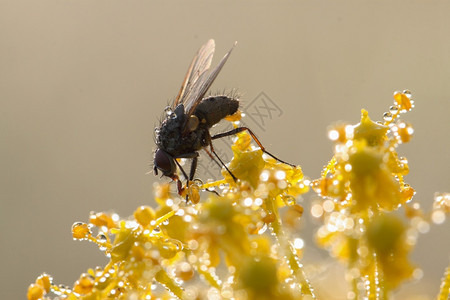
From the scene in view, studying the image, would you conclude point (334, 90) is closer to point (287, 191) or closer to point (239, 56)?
point (239, 56)

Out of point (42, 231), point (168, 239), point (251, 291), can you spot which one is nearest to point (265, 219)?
point (168, 239)

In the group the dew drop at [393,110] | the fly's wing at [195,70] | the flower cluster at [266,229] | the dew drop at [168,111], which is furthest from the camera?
the fly's wing at [195,70]

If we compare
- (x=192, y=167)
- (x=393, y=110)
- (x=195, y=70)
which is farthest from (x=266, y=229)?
(x=195, y=70)

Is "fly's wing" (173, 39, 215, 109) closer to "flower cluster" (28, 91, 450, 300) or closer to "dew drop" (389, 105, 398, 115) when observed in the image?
"flower cluster" (28, 91, 450, 300)

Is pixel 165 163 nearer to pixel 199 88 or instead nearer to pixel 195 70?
pixel 199 88

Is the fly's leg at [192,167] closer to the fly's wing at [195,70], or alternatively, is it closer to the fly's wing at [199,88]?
the fly's wing at [199,88]

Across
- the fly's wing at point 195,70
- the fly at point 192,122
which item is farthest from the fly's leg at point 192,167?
the fly's wing at point 195,70

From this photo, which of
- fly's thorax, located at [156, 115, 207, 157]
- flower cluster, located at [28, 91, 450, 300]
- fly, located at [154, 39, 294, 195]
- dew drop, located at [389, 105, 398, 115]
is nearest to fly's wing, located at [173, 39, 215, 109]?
fly, located at [154, 39, 294, 195]
